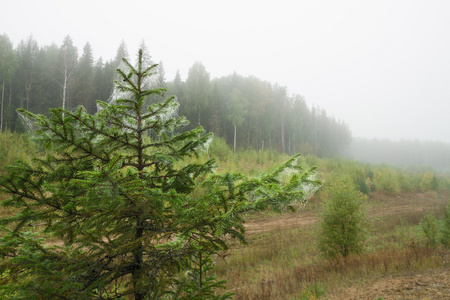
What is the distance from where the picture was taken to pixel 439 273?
7.02 meters

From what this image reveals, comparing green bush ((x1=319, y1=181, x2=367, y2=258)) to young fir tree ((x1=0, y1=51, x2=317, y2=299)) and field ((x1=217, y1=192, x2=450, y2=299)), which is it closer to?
field ((x1=217, y1=192, x2=450, y2=299))

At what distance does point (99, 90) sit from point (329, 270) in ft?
101

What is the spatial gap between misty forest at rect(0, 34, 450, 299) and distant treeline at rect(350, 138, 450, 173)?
89.1 m

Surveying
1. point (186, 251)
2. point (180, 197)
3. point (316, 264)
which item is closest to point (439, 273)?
point (316, 264)

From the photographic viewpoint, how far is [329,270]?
774 centimetres

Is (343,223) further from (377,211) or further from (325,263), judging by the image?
(377,211)

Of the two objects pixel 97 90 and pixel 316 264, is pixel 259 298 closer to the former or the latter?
pixel 316 264

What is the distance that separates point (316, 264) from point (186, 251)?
807cm

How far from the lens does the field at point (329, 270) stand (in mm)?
6145

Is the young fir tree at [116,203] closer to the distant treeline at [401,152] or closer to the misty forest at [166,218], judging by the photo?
Answer: the misty forest at [166,218]

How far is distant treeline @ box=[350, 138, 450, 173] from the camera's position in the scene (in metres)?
93.4

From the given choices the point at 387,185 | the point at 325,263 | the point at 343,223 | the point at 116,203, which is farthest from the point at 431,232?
the point at 387,185

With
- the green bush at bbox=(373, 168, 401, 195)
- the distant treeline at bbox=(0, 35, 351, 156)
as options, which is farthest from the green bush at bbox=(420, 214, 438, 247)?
the distant treeline at bbox=(0, 35, 351, 156)

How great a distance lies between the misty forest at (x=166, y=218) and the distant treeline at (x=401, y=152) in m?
89.1
